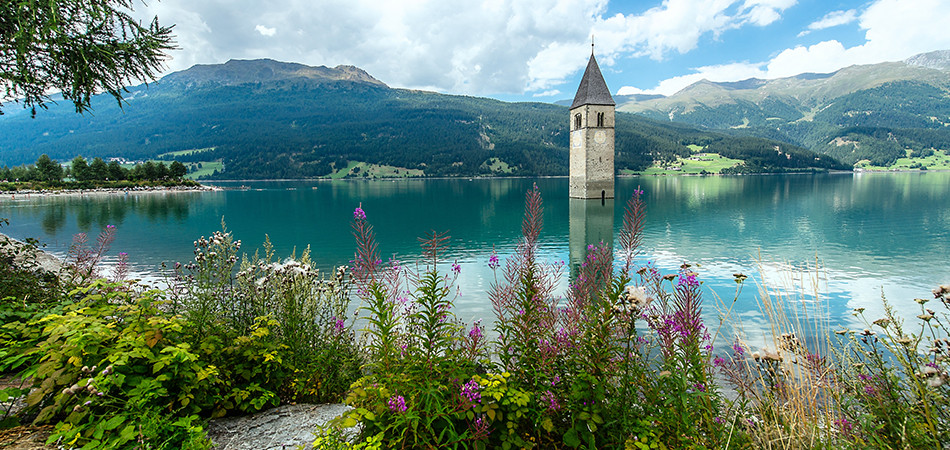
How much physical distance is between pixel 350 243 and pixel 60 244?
47.5 feet

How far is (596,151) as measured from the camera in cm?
5450

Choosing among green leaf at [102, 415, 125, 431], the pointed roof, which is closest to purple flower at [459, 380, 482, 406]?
green leaf at [102, 415, 125, 431]

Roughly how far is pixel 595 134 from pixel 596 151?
2.17 metres

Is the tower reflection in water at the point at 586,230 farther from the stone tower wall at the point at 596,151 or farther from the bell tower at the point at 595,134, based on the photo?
the bell tower at the point at 595,134

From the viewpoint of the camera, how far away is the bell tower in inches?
2120

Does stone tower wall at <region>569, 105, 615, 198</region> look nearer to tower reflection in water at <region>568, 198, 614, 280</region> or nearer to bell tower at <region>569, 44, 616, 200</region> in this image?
bell tower at <region>569, 44, 616, 200</region>

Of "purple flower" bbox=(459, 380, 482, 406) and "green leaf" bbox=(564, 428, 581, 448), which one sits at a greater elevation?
"purple flower" bbox=(459, 380, 482, 406)

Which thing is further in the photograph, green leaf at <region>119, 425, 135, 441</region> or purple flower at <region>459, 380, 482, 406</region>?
purple flower at <region>459, 380, 482, 406</region>

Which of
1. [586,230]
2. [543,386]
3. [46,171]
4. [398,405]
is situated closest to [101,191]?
[46,171]

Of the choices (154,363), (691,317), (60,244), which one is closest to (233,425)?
(154,363)

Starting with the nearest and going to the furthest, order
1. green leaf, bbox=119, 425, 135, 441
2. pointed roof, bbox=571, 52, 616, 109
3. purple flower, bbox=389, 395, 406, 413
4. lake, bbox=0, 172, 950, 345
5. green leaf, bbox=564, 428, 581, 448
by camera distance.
A: green leaf, bbox=119, 425, 135, 441
purple flower, bbox=389, 395, 406, 413
green leaf, bbox=564, 428, 581, 448
lake, bbox=0, 172, 950, 345
pointed roof, bbox=571, 52, 616, 109

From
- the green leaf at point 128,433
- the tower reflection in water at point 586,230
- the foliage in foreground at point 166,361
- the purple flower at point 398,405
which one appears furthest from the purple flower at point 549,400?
the tower reflection in water at point 586,230

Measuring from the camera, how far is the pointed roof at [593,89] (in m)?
53.7

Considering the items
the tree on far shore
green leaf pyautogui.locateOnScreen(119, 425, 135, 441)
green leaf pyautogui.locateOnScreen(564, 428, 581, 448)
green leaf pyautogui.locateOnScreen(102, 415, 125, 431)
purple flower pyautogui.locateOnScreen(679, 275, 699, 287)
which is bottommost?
green leaf pyautogui.locateOnScreen(564, 428, 581, 448)
